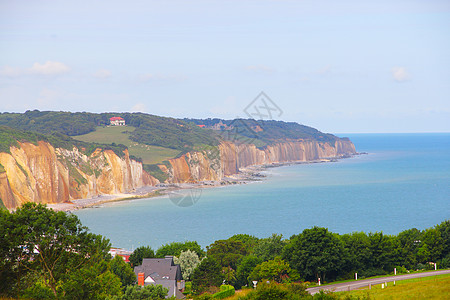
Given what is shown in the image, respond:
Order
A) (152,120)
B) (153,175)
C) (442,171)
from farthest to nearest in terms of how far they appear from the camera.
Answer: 1. (152,120)
2. (442,171)
3. (153,175)

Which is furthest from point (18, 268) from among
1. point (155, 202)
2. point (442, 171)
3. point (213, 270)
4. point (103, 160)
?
point (442, 171)

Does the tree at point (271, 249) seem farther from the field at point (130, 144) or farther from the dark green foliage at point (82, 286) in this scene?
the field at point (130, 144)

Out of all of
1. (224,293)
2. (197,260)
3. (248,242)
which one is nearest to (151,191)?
(248,242)

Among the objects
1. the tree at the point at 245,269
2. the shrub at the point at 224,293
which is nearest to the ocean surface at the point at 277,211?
the tree at the point at 245,269

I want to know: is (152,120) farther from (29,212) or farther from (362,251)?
(29,212)

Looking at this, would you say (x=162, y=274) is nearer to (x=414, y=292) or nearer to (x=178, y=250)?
(x=178, y=250)
